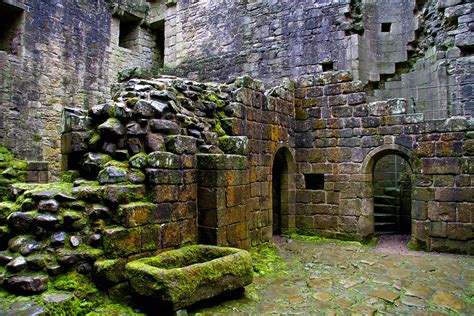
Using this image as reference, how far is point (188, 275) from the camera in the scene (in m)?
3.94

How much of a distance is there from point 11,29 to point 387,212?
11165 mm

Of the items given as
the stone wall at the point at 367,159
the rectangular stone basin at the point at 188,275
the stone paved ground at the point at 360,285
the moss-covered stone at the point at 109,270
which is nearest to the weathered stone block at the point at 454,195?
the stone wall at the point at 367,159

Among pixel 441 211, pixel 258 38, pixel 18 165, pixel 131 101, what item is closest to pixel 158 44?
pixel 258 38

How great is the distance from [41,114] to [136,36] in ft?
17.1

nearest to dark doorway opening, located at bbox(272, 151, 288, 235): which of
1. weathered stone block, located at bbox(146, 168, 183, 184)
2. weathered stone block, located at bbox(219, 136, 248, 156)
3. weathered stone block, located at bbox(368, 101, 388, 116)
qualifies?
weathered stone block, located at bbox(368, 101, 388, 116)

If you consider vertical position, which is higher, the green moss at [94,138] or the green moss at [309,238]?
the green moss at [94,138]

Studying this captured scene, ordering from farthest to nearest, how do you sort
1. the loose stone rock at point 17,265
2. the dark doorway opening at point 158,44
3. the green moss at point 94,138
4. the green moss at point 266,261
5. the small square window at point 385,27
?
the dark doorway opening at point 158,44
the small square window at point 385,27
the green moss at point 266,261
the green moss at point 94,138
the loose stone rock at point 17,265

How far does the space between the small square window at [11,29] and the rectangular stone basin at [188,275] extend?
8.56 meters

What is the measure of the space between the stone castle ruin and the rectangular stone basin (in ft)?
0.85

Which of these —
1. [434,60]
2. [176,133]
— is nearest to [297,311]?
[176,133]

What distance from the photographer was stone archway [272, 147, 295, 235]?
350 inches

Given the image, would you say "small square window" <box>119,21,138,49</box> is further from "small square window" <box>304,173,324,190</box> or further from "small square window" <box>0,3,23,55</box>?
"small square window" <box>304,173,324,190</box>

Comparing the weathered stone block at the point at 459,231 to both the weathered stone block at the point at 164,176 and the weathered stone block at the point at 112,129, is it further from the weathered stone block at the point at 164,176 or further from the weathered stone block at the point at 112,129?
the weathered stone block at the point at 112,129

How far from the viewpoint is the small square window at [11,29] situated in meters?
10.2
